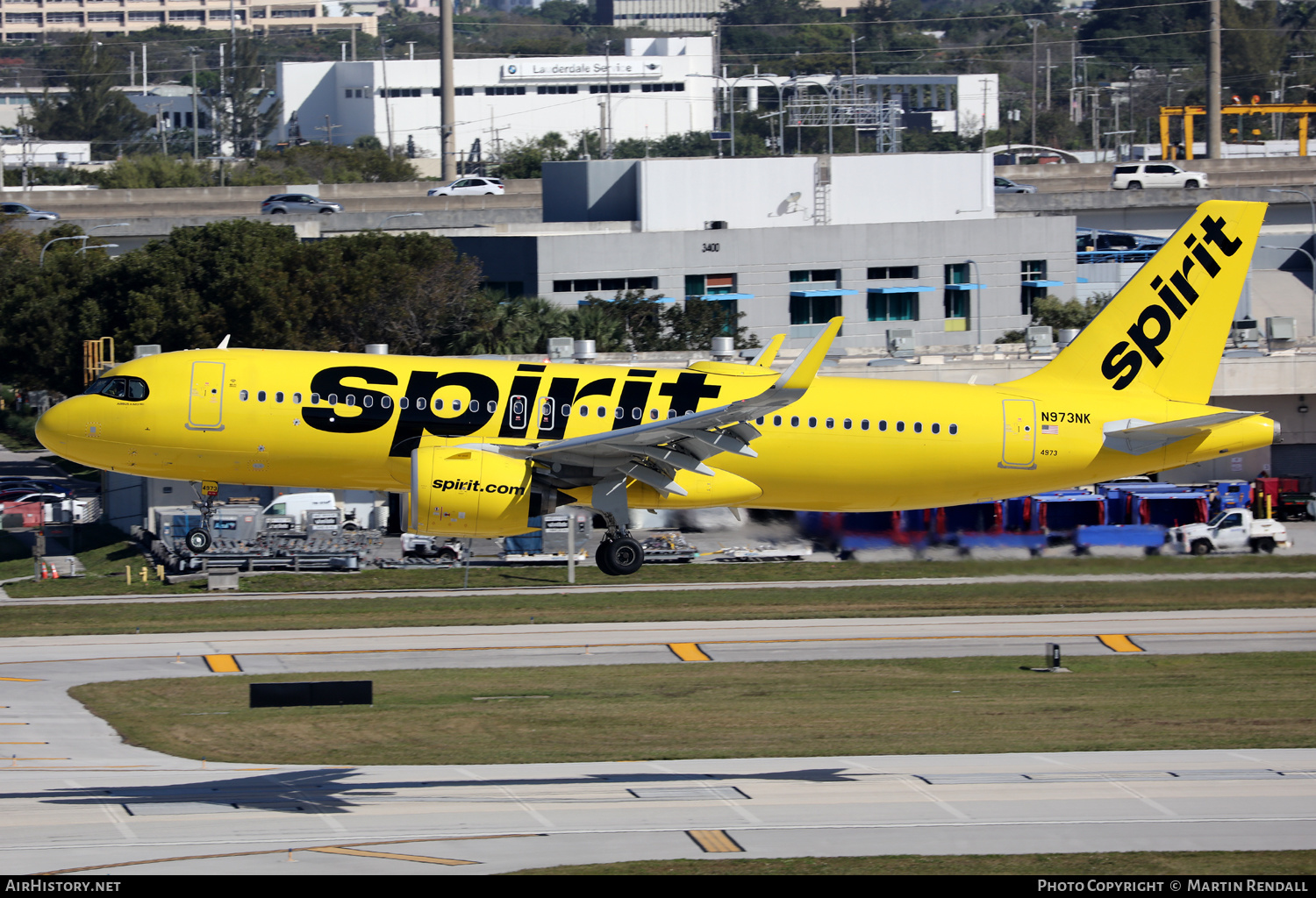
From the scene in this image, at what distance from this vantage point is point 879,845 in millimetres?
32281

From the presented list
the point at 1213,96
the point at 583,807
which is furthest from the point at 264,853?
the point at 1213,96

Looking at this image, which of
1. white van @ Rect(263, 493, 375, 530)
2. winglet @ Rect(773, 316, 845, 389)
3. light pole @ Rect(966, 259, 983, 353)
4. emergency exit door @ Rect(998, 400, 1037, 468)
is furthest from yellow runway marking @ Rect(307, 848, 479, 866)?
light pole @ Rect(966, 259, 983, 353)

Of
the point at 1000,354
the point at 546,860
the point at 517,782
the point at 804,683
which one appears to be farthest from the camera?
the point at 1000,354

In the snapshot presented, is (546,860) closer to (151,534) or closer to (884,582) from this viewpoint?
(884,582)

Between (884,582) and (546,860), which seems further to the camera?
(884,582)

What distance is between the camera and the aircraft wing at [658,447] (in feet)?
108

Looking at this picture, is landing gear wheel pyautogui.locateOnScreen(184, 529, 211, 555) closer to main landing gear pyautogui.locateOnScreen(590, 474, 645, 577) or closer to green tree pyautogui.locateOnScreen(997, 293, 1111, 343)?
main landing gear pyautogui.locateOnScreen(590, 474, 645, 577)

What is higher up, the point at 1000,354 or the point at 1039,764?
the point at 1000,354

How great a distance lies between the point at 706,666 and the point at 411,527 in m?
19.5

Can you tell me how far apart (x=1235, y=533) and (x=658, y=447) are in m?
37.1

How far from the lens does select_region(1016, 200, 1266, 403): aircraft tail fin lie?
130 ft

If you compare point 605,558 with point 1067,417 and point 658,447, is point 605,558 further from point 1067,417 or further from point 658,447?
point 1067,417

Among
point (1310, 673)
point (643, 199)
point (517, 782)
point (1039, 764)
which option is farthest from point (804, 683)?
point (643, 199)

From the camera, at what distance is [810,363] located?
102 ft
